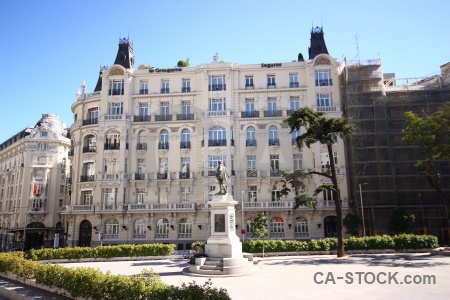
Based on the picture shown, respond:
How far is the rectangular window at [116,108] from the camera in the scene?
43.8m

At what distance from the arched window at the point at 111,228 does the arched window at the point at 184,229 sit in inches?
296

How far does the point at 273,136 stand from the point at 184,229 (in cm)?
1522

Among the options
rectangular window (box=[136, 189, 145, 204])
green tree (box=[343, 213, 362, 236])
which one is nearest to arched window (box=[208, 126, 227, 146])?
rectangular window (box=[136, 189, 145, 204])

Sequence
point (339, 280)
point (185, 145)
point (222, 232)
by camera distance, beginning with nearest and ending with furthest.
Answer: point (339, 280)
point (222, 232)
point (185, 145)

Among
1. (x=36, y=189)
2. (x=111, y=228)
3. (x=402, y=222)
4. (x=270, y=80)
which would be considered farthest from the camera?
(x=36, y=189)

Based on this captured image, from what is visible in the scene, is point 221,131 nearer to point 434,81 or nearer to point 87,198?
point 87,198

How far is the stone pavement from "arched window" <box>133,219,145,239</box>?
62.6 ft

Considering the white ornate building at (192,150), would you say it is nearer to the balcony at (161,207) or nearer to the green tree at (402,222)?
the balcony at (161,207)

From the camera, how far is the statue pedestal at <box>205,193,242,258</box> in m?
20.8

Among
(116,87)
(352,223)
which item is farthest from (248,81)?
(352,223)

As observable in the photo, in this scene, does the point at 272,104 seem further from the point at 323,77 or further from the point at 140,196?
the point at 140,196

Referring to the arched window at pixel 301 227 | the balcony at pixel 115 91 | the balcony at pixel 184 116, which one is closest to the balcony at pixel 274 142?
the arched window at pixel 301 227

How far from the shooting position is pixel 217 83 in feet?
143

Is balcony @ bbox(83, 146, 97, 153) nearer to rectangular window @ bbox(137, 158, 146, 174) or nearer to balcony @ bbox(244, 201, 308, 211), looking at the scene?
rectangular window @ bbox(137, 158, 146, 174)
